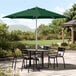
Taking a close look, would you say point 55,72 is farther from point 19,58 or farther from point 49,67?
point 19,58

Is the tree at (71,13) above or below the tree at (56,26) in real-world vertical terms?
above

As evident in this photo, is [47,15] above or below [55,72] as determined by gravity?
above

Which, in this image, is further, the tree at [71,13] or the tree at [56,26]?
the tree at [56,26]

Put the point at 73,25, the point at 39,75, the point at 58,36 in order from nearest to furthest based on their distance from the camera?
the point at 39,75 → the point at 73,25 → the point at 58,36

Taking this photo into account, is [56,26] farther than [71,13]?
Yes

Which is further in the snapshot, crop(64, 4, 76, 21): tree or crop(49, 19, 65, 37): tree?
crop(49, 19, 65, 37): tree

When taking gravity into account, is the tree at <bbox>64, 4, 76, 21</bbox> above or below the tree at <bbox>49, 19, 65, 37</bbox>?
above

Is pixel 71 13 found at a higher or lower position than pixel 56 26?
higher

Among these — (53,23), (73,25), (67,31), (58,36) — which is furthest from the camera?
(53,23)

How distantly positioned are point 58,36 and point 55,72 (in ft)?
120

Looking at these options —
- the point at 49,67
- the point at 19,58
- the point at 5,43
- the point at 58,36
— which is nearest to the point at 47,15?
the point at 49,67

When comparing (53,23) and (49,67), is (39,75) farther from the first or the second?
(53,23)

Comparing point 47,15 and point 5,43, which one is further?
point 5,43

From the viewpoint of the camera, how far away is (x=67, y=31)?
4525 cm
